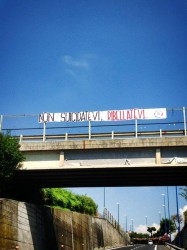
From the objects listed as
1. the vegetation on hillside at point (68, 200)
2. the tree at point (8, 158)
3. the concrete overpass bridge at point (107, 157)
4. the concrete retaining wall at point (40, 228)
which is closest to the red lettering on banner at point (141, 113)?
the concrete overpass bridge at point (107, 157)

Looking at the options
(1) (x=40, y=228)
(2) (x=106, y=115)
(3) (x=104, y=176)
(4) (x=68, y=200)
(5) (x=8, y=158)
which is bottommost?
(1) (x=40, y=228)

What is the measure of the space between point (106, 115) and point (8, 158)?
24.4 feet

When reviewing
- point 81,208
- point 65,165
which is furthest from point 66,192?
point 65,165

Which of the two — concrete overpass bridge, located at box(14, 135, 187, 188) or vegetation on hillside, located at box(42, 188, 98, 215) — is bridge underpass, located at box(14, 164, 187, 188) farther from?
vegetation on hillside, located at box(42, 188, 98, 215)

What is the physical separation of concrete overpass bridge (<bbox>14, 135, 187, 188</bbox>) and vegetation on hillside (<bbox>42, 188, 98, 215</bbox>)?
33.3ft

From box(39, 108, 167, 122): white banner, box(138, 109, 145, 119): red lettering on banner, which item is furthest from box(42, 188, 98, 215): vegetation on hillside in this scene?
box(138, 109, 145, 119): red lettering on banner

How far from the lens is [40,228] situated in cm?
2611

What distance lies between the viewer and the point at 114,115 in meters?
25.3

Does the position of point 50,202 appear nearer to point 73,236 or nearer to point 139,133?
point 73,236

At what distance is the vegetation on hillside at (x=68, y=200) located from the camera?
3528 cm

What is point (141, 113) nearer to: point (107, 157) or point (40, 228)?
point (107, 157)

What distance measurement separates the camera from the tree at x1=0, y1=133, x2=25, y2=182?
22.9 m

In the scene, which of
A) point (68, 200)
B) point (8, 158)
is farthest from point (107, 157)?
point (68, 200)

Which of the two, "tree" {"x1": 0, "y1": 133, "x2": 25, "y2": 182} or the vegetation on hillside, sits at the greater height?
"tree" {"x1": 0, "y1": 133, "x2": 25, "y2": 182}
